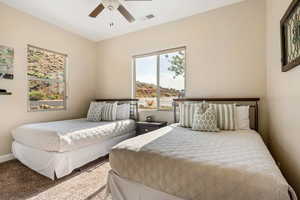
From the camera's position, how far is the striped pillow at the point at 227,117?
219 cm

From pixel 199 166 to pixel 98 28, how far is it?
3.66 meters

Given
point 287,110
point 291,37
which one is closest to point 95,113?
point 287,110

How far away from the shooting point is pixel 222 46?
108 inches

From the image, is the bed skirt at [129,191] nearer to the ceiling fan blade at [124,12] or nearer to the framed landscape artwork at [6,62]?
the ceiling fan blade at [124,12]

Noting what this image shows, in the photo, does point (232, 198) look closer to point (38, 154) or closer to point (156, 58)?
point (38, 154)

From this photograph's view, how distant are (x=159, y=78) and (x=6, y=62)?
114 inches

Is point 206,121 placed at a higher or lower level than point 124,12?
lower

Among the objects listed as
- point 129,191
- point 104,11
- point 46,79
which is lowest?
point 129,191

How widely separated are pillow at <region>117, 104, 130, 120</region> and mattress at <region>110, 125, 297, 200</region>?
1.97 m

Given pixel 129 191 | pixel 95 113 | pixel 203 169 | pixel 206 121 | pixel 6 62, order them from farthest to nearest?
pixel 95 113
pixel 6 62
pixel 206 121
pixel 129 191
pixel 203 169

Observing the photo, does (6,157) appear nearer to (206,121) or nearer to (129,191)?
(129,191)

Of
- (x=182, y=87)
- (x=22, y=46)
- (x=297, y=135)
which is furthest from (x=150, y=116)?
(x=22, y=46)

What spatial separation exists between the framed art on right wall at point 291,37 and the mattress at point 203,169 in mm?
835

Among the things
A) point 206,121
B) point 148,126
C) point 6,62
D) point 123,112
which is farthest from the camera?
point 123,112
